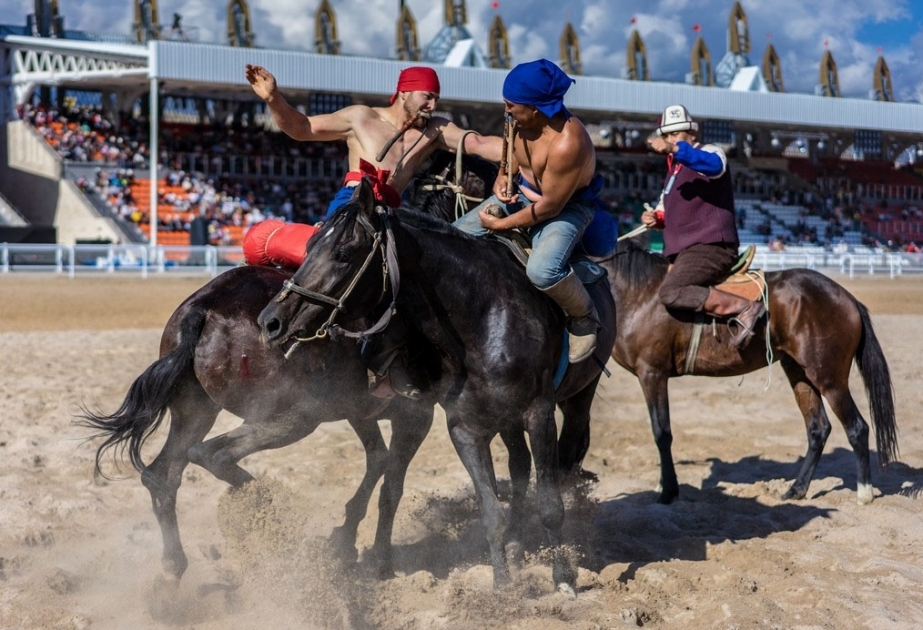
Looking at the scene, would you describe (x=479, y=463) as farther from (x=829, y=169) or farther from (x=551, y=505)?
(x=829, y=169)

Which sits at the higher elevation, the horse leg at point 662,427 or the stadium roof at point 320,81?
the stadium roof at point 320,81

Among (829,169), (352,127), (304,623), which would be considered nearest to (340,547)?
(304,623)

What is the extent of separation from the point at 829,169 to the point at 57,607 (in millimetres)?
47371

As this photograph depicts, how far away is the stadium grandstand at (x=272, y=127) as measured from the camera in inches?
1172

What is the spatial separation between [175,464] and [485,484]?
156 centimetres

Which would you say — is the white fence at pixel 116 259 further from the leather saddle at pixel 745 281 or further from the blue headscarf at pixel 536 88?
the blue headscarf at pixel 536 88

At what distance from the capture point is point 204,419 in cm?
493

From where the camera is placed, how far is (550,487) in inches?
179

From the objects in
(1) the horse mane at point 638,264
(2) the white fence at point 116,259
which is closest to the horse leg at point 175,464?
(1) the horse mane at point 638,264

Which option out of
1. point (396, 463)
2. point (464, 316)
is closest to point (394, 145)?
point (464, 316)

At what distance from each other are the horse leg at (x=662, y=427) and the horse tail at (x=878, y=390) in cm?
139

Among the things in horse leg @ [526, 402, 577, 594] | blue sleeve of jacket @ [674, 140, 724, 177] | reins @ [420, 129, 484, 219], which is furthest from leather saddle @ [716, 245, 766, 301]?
horse leg @ [526, 402, 577, 594]

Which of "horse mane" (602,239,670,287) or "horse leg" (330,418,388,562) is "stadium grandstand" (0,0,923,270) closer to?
"horse mane" (602,239,670,287)

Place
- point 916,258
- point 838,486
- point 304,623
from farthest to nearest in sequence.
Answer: point 916,258 < point 838,486 < point 304,623
